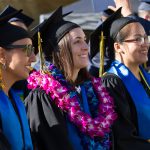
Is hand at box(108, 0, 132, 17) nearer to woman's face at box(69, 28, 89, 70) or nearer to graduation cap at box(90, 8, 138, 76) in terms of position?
graduation cap at box(90, 8, 138, 76)

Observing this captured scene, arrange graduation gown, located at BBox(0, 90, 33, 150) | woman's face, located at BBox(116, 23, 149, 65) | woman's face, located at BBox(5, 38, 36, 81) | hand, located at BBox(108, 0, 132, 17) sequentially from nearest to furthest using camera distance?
graduation gown, located at BBox(0, 90, 33, 150), woman's face, located at BBox(5, 38, 36, 81), woman's face, located at BBox(116, 23, 149, 65), hand, located at BBox(108, 0, 132, 17)

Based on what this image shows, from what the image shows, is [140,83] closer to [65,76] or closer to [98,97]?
[98,97]

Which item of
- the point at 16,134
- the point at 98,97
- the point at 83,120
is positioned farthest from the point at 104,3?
the point at 16,134

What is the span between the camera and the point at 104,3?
527 cm

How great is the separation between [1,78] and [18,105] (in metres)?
0.26

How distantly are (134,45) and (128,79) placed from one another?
0.32 metres

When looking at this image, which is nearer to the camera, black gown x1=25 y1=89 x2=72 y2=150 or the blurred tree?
black gown x1=25 y1=89 x2=72 y2=150

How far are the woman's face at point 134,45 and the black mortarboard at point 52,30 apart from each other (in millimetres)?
648

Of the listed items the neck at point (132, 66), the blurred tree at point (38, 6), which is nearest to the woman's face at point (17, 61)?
the neck at point (132, 66)

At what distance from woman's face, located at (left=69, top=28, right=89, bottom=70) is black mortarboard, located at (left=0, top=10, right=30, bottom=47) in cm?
38

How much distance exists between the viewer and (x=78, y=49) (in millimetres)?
3334

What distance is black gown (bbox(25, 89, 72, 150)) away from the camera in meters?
3.04

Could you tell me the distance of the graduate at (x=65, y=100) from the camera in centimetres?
308

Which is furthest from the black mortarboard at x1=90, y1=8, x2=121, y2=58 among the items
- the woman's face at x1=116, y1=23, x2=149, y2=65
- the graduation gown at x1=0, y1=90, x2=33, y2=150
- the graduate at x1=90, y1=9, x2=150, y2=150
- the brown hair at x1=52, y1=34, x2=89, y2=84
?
the graduation gown at x1=0, y1=90, x2=33, y2=150
